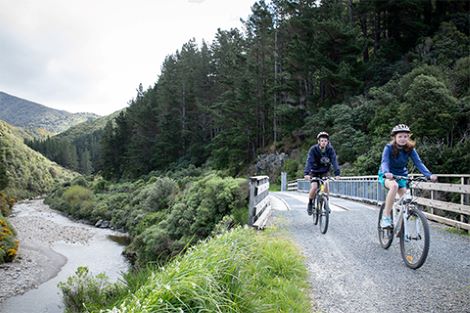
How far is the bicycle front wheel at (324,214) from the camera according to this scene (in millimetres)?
7688

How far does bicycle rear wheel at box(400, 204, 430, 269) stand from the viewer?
4961 mm

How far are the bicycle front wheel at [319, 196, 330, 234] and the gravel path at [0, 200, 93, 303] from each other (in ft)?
54.0

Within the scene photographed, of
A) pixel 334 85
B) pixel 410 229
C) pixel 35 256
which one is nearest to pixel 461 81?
pixel 334 85

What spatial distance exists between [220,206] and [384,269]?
7967mm

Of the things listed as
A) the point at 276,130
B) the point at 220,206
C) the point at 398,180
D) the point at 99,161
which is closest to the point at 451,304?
the point at 398,180

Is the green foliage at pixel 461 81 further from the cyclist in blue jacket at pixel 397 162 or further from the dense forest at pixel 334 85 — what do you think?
the cyclist in blue jacket at pixel 397 162

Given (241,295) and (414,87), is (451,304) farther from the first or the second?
(414,87)

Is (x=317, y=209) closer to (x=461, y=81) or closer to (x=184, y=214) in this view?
(x=184, y=214)

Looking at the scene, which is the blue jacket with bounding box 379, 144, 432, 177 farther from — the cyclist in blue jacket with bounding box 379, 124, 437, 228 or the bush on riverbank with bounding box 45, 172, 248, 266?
the bush on riverbank with bounding box 45, 172, 248, 266

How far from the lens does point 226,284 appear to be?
3508mm

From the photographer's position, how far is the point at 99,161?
78062mm

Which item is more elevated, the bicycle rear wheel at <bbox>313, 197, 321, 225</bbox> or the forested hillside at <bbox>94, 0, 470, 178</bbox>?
the forested hillside at <bbox>94, 0, 470, 178</bbox>

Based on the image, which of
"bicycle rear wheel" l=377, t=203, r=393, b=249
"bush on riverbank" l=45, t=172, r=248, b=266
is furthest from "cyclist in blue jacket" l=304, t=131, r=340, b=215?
"bush on riverbank" l=45, t=172, r=248, b=266

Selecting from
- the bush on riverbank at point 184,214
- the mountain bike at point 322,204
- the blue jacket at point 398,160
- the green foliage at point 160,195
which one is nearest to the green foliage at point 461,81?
the bush on riverbank at point 184,214
